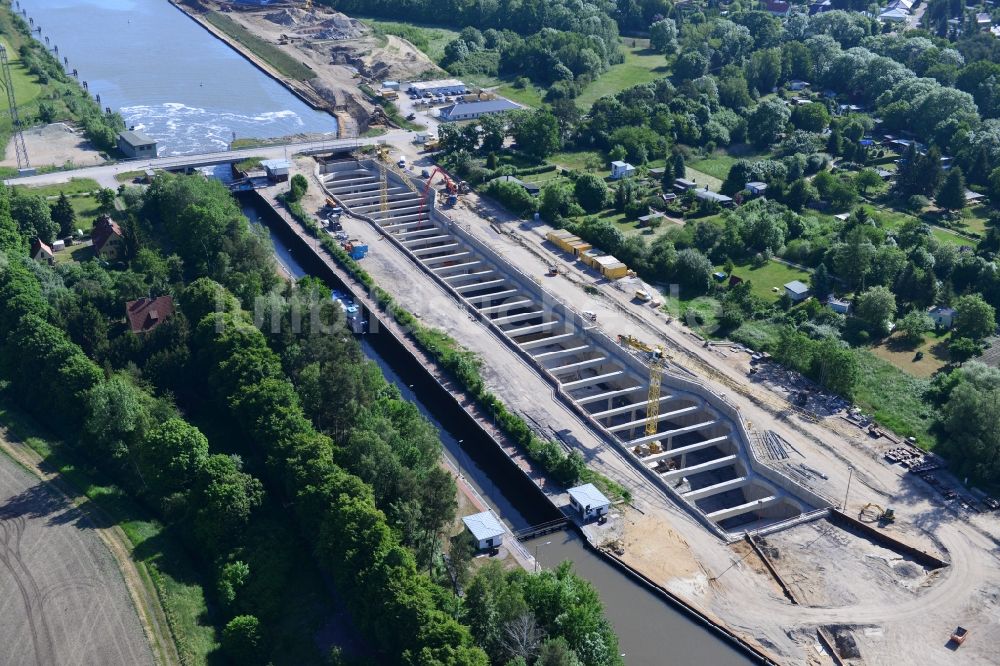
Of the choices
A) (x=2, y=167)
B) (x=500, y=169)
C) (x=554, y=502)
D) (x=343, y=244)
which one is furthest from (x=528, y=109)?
(x=554, y=502)

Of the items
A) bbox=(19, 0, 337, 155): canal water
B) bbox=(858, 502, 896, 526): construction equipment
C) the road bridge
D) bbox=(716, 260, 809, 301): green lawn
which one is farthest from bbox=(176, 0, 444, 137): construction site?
bbox=(858, 502, 896, 526): construction equipment

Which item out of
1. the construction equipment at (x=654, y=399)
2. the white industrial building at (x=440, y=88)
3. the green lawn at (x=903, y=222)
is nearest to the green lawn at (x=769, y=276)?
the green lawn at (x=903, y=222)

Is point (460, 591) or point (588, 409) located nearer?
point (460, 591)

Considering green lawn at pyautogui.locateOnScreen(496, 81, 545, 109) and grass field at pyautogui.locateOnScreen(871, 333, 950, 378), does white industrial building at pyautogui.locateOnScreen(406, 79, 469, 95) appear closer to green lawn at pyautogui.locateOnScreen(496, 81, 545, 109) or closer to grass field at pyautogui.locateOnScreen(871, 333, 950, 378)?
green lawn at pyautogui.locateOnScreen(496, 81, 545, 109)

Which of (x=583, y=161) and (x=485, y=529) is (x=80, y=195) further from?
(x=485, y=529)

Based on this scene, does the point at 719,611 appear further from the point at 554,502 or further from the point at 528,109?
the point at 528,109

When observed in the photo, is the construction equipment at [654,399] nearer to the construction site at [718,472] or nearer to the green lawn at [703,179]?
the construction site at [718,472]
